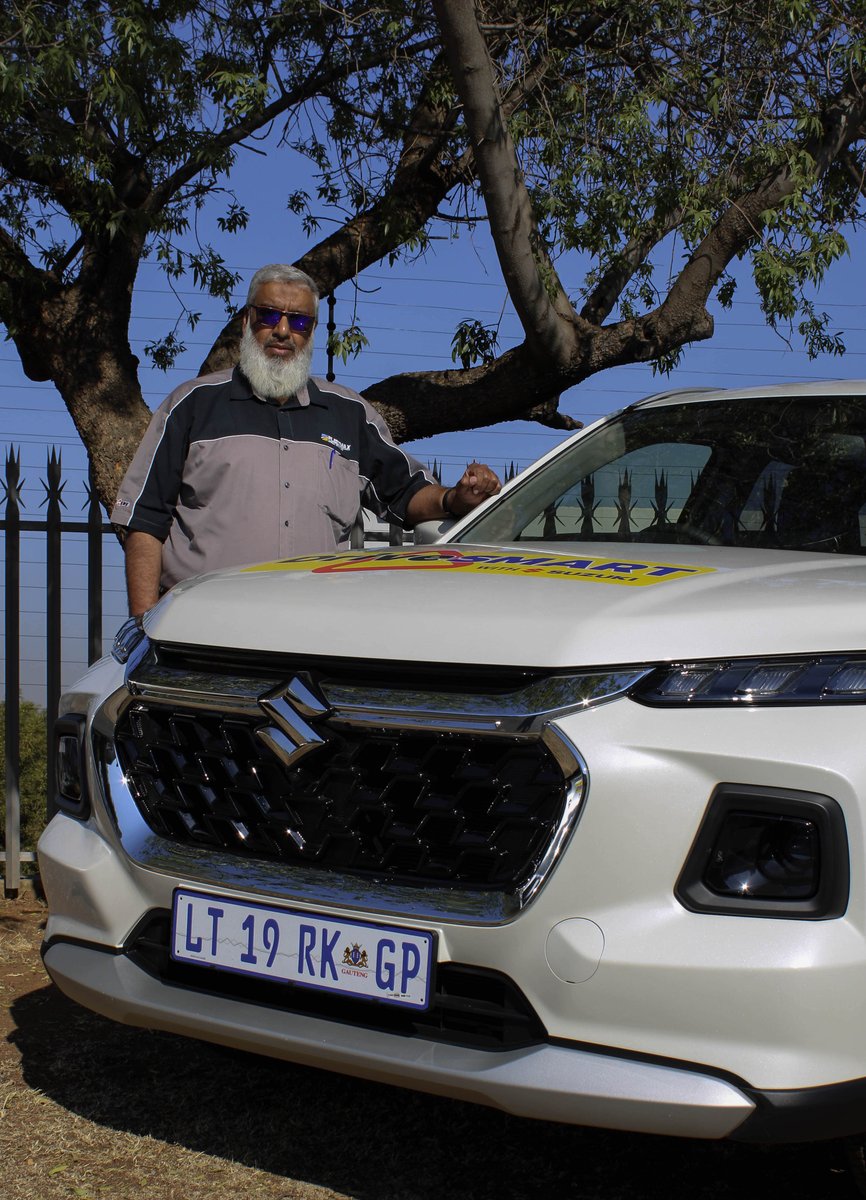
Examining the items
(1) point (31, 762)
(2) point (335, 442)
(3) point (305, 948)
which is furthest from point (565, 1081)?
(1) point (31, 762)

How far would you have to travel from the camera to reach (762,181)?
7.33m

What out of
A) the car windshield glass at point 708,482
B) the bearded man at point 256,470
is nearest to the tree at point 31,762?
the bearded man at point 256,470

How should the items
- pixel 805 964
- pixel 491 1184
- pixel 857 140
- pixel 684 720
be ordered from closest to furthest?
pixel 805 964, pixel 684 720, pixel 491 1184, pixel 857 140

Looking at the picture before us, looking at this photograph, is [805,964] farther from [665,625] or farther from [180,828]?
[180,828]

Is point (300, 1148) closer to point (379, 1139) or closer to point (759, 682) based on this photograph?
point (379, 1139)

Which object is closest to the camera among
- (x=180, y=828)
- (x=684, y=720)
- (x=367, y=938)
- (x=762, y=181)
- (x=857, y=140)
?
(x=684, y=720)

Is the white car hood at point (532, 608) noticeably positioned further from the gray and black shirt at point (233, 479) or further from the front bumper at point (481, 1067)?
the gray and black shirt at point (233, 479)

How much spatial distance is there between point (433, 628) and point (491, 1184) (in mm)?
1329

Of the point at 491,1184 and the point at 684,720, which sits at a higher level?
the point at 684,720

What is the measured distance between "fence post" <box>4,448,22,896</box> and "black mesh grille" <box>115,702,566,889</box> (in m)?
3.19

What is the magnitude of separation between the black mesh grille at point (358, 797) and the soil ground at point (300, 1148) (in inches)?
34.3

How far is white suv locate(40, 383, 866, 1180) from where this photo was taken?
200 centimetres

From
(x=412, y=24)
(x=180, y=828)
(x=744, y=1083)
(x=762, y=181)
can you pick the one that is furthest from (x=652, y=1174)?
(x=412, y=24)

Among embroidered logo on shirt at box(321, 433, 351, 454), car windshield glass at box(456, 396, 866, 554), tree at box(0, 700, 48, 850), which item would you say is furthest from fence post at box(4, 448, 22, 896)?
tree at box(0, 700, 48, 850)
